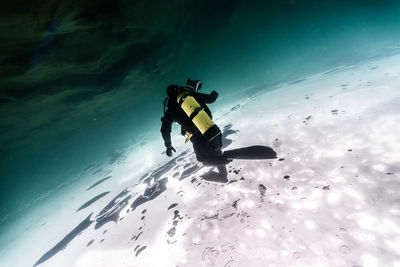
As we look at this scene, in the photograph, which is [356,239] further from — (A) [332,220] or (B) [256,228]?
(B) [256,228]

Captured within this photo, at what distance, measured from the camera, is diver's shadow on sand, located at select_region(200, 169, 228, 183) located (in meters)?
5.33

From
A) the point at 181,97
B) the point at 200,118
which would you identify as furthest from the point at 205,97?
the point at 200,118

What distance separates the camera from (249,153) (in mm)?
4598

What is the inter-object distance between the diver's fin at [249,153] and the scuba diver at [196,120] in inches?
6.5

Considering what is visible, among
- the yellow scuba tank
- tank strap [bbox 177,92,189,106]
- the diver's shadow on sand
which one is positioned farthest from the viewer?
the diver's shadow on sand

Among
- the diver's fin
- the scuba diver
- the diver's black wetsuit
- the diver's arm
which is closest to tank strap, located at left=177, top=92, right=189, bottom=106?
the scuba diver

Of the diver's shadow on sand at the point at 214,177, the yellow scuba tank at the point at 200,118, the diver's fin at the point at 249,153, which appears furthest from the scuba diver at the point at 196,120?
the diver's shadow on sand at the point at 214,177

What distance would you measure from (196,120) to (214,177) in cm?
239

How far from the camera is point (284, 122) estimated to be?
841 cm

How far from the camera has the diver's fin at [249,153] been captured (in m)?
4.51

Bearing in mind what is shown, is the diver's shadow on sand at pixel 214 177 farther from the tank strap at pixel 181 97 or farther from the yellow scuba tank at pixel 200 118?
the tank strap at pixel 181 97

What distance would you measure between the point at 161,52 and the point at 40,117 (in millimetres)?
15462

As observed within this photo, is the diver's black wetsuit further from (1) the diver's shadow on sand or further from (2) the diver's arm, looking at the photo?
(1) the diver's shadow on sand

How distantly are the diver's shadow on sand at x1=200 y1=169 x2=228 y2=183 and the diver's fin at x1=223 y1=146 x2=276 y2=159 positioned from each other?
1.02m
